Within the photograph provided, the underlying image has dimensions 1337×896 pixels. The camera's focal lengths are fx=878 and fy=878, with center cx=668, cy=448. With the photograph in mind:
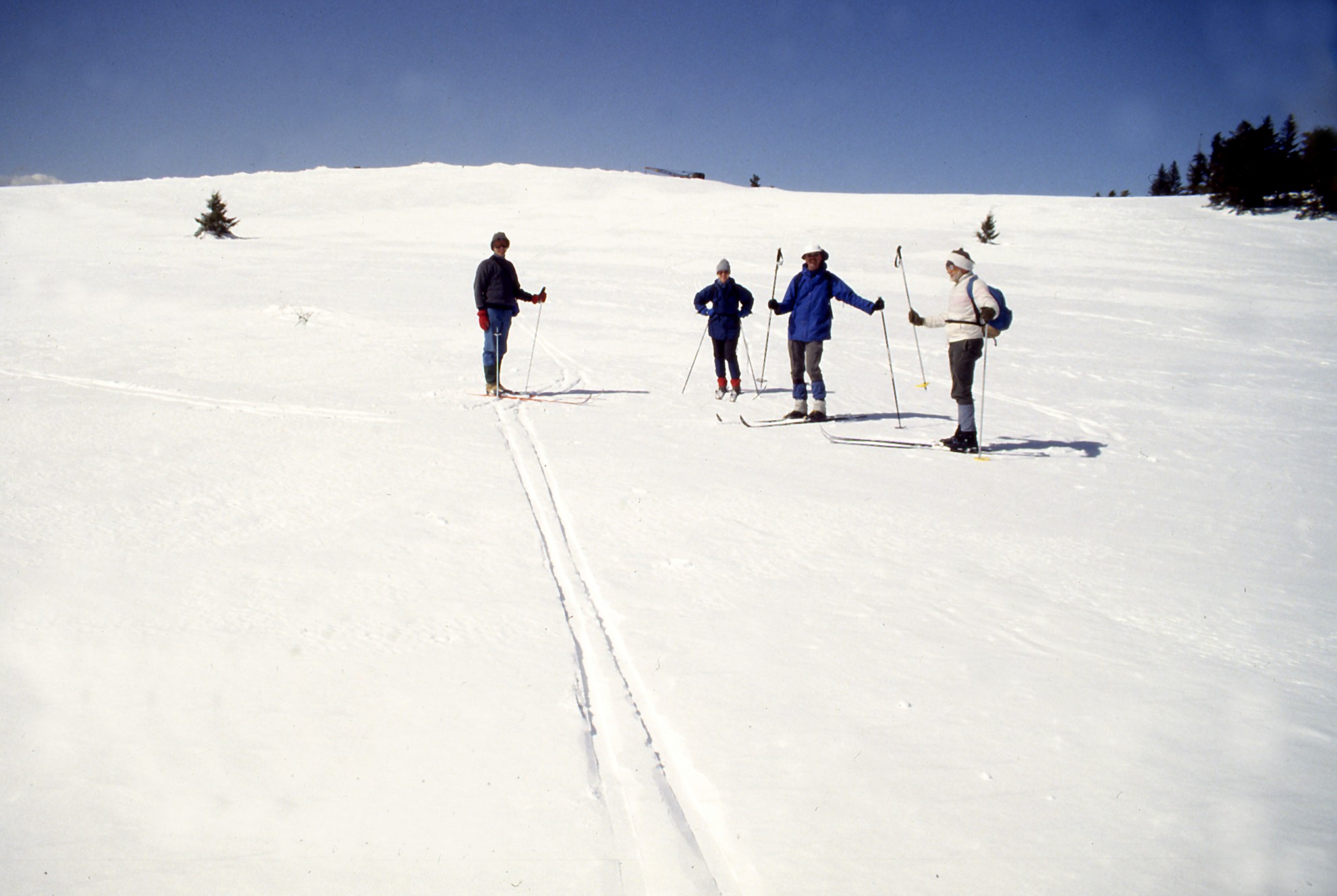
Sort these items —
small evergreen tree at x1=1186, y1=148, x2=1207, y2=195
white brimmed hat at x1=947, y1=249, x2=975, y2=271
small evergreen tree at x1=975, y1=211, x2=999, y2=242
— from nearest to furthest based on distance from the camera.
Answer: white brimmed hat at x1=947, y1=249, x2=975, y2=271, small evergreen tree at x1=975, y1=211, x2=999, y2=242, small evergreen tree at x1=1186, y1=148, x2=1207, y2=195

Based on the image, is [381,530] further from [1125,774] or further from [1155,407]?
[1155,407]

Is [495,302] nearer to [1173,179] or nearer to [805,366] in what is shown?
[805,366]

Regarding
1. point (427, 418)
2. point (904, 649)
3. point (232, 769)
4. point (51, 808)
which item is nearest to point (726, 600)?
point (904, 649)

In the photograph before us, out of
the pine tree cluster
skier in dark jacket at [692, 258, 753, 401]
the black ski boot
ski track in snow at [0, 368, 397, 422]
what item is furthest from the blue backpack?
the pine tree cluster

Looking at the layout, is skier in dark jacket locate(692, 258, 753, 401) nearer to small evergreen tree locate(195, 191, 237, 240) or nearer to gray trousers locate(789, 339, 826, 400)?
gray trousers locate(789, 339, 826, 400)

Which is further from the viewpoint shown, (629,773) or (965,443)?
(965,443)

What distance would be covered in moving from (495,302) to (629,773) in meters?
7.33

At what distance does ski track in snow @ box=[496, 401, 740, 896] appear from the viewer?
2453mm

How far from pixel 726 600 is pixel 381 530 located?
82.0 inches

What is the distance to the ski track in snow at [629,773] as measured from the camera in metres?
2.45

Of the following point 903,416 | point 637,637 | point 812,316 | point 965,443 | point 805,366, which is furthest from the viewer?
point 903,416

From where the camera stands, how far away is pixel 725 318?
1027 cm

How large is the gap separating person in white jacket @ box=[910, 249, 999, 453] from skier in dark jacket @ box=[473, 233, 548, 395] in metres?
4.29

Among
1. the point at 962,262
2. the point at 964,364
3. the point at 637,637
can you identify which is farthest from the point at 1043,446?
the point at 637,637
